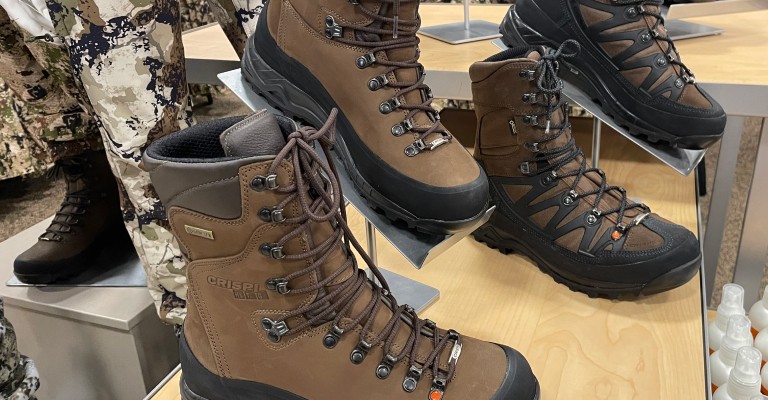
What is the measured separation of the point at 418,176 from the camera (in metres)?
0.57

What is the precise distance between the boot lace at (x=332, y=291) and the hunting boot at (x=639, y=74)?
0.43 m

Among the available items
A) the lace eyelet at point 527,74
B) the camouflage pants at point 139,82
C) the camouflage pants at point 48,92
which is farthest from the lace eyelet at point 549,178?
the camouflage pants at point 48,92

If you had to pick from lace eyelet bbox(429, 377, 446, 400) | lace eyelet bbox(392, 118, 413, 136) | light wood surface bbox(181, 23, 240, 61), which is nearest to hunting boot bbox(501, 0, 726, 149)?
lace eyelet bbox(392, 118, 413, 136)

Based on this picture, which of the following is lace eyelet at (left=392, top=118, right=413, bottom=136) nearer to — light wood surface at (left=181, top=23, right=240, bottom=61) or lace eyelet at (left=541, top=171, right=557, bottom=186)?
lace eyelet at (left=541, top=171, right=557, bottom=186)

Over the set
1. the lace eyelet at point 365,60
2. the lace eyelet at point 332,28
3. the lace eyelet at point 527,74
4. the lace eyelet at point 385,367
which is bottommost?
the lace eyelet at point 385,367

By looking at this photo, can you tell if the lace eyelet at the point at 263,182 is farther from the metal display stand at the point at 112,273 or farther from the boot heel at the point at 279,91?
the metal display stand at the point at 112,273

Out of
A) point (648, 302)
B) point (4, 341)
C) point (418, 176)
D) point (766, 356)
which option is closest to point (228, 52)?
point (4, 341)

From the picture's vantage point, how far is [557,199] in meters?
0.72

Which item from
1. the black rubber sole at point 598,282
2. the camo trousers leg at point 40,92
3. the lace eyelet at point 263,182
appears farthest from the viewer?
the camo trousers leg at point 40,92

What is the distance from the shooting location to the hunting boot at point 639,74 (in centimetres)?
77

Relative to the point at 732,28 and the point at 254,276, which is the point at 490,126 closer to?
the point at 254,276

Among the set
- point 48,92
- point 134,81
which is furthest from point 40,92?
point 134,81

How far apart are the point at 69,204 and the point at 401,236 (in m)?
0.70

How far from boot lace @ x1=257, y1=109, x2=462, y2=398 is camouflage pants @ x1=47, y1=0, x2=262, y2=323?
33 centimetres
